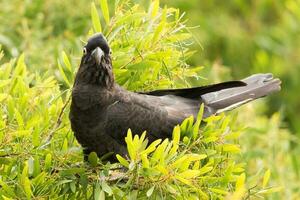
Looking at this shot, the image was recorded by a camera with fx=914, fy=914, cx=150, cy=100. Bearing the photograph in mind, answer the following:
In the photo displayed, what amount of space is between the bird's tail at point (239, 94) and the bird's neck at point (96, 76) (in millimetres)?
677

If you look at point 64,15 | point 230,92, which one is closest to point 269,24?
point 64,15

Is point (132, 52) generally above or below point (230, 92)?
above

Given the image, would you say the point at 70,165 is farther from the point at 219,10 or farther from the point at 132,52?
the point at 219,10

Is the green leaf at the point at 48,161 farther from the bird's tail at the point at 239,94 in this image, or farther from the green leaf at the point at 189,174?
the bird's tail at the point at 239,94

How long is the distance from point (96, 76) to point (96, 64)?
0.39 feet

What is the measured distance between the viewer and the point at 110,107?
190 inches

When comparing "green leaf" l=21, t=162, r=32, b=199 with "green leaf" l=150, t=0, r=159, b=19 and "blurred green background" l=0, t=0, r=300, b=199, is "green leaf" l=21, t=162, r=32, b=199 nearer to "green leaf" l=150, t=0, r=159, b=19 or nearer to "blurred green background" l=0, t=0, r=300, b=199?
"blurred green background" l=0, t=0, r=300, b=199

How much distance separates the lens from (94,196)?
4242 millimetres

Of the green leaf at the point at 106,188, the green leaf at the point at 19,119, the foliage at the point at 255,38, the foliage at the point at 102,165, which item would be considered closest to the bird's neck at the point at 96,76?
the foliage at the point at 102,165

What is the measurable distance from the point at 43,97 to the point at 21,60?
0.31 metres

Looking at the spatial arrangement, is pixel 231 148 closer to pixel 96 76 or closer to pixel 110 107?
pixel 110 107

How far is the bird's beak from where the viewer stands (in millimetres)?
4573

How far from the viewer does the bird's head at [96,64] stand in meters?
4.57

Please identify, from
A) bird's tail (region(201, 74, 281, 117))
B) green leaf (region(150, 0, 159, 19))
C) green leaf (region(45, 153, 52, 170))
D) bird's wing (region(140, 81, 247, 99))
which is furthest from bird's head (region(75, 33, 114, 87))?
bird's tail (region(201, 74, 281, 117))
